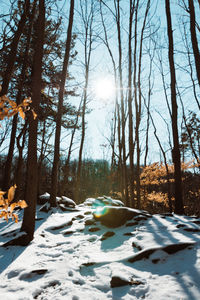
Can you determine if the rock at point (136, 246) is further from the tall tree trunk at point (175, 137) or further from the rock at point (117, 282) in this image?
the tall tree trunk at point (175, 137)

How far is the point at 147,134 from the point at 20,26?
914 centimetres

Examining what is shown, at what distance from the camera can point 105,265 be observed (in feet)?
8.04

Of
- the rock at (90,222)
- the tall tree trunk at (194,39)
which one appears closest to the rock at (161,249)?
the rock at (90,222)

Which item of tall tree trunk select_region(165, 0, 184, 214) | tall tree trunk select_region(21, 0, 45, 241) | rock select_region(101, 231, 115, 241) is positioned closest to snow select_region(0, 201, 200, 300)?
rock select_region(101, 231, 115, 241)

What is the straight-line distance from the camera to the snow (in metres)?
Answer: 1.86

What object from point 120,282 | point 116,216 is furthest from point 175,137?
point 120,282

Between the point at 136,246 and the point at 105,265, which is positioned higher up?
the point at 136,246

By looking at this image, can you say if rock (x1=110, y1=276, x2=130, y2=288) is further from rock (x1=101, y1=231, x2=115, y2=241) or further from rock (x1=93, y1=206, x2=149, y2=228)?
rock (x1=93, y1=206, x2=149, y2=228)

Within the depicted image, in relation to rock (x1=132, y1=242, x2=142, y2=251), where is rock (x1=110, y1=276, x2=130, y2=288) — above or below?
below

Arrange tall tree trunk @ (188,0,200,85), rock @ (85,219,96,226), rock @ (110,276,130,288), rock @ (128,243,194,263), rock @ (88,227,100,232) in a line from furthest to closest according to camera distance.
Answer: tall tree trunk @ (188,0,200,85) < rock @ (85,219,96,226) < rock @ (88,227,100,232) < rock @ (128,243,194,263) < rock @ (110,276,130,288)

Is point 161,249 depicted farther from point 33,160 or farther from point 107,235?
point 33,160

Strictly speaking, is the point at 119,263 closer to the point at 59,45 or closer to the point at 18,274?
the point at 18,274

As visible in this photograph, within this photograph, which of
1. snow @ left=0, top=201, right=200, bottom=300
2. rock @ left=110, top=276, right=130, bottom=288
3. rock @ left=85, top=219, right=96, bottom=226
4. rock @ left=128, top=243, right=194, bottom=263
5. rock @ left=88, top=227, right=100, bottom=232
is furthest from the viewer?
rock @ left=85, top=219, right=96, bottom=226

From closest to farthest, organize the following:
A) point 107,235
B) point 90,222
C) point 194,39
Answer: point 107,235 < point 90,222 < point 194,39
